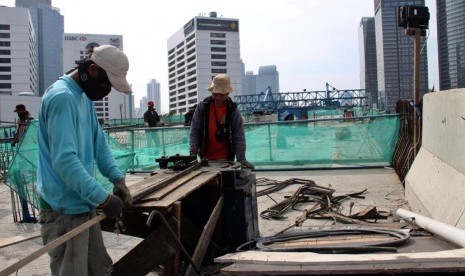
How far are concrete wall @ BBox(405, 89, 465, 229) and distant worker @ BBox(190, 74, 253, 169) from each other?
2224mm

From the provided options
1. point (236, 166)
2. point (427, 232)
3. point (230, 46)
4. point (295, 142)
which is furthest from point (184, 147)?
point (230, 46)

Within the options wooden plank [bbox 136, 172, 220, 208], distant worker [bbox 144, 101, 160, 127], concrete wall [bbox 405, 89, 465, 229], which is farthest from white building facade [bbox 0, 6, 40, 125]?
wooden plank [bbox 136, 172, 220, 208]

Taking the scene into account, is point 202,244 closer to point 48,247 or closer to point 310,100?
point 48,247

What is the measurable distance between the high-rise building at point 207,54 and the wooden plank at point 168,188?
15066 centimetres

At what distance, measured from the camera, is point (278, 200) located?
793 cm

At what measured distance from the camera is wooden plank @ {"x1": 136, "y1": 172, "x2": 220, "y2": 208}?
2.98 meters

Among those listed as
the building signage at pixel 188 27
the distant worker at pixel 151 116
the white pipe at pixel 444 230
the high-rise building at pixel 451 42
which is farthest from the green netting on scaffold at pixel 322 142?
the building signage at pixel 188 27

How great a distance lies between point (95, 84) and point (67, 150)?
1.71 feet

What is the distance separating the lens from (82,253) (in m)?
2.77

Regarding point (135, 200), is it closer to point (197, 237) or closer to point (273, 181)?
point (197, 237)

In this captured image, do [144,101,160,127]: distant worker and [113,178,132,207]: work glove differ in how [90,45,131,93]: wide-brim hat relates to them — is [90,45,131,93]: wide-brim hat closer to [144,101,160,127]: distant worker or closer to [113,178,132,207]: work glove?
[113,178,132,207]: work glove

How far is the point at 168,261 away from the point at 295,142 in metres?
8.91

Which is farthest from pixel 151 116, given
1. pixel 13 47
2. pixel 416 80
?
pixel 13 47

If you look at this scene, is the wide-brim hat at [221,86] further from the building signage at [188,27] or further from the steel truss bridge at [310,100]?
the building signage at [188,27]
